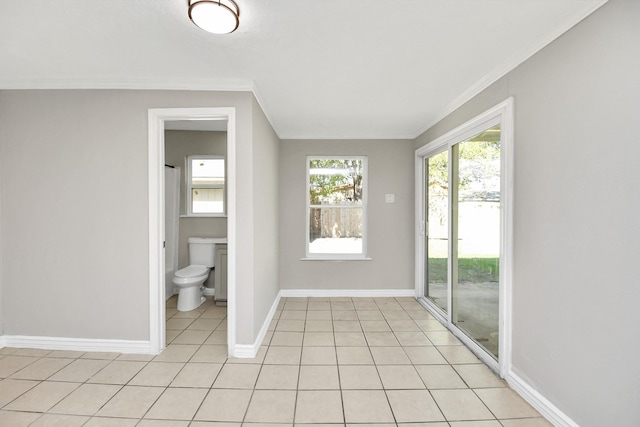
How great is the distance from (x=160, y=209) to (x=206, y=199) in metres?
1.59

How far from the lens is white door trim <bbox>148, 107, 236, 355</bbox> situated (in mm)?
2367

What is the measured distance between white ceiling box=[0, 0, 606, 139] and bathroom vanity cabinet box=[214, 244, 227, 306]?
2.05 m

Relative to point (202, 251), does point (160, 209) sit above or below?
above

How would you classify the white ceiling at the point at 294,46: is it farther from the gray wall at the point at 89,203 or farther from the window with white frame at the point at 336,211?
the window with white frame at the point at 336,211

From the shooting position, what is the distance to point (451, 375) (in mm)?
2137

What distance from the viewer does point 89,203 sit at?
240 cm

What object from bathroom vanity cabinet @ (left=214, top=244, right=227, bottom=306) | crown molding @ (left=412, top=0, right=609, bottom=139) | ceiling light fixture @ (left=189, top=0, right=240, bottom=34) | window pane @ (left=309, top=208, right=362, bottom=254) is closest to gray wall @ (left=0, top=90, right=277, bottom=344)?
ceiling light fixture @ (left=189, top=0, right=240, bottom=34)

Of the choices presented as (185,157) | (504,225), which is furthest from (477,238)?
(185,157)

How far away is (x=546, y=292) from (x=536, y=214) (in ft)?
1.60

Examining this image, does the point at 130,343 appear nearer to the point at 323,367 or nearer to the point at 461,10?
the point at 323,367

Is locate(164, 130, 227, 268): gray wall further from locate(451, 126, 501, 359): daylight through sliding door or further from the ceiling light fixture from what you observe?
locate(451, 126, 501, 359): daylight through sliding door

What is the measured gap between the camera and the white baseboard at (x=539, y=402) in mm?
1588

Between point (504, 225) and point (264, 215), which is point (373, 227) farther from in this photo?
point (504, 225)

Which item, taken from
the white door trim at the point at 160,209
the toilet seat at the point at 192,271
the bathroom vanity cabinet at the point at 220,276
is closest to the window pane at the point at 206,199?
the bathroom vanity cabinet at the point at 220,276
